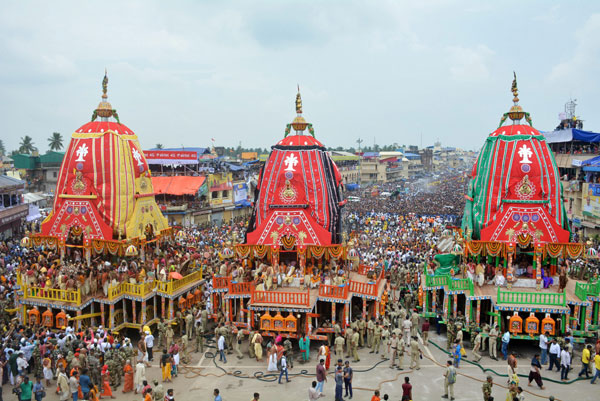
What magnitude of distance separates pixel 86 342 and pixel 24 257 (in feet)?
41.2

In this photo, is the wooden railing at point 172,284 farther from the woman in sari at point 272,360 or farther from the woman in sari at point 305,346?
the woman in sari at point 305,346

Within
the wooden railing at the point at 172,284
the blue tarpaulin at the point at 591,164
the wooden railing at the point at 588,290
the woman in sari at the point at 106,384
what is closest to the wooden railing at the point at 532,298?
the wooden railing at the point at 588,290

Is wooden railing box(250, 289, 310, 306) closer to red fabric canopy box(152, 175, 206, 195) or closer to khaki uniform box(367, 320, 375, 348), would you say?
khaki uniform box(367, 320, 375, 348)

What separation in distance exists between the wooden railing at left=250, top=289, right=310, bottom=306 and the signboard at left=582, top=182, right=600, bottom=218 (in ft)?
78.9

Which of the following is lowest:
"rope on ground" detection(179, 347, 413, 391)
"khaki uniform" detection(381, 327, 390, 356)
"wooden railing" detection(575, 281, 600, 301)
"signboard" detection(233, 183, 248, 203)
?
"rope on ground" detection(179, 347, 413, 391)

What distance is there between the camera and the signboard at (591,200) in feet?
103

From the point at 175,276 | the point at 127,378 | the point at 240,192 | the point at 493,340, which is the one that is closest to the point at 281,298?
the point at 175,276

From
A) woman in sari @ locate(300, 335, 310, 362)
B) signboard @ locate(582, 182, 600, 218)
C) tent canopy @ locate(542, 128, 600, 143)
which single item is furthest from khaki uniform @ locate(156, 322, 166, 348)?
tent canopy @ locate(542, 128, 600, 143)

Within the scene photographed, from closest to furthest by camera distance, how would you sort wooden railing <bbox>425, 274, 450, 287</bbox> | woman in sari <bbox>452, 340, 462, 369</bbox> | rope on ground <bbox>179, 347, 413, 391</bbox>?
rope on ground <bbox>179, 347, 413, 391</bbox>
woman in sari <bbox>452, 340, 462, 369</bbox>
wooden railing <bbox>425, 274, 450, 287</bbox>

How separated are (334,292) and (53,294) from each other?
35.2 feet

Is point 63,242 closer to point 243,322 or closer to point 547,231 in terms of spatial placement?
point 243,322

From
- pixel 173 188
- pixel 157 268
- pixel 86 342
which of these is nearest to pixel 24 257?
pixel 157 268

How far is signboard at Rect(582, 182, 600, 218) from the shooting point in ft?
103

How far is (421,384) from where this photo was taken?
14.2 metres
